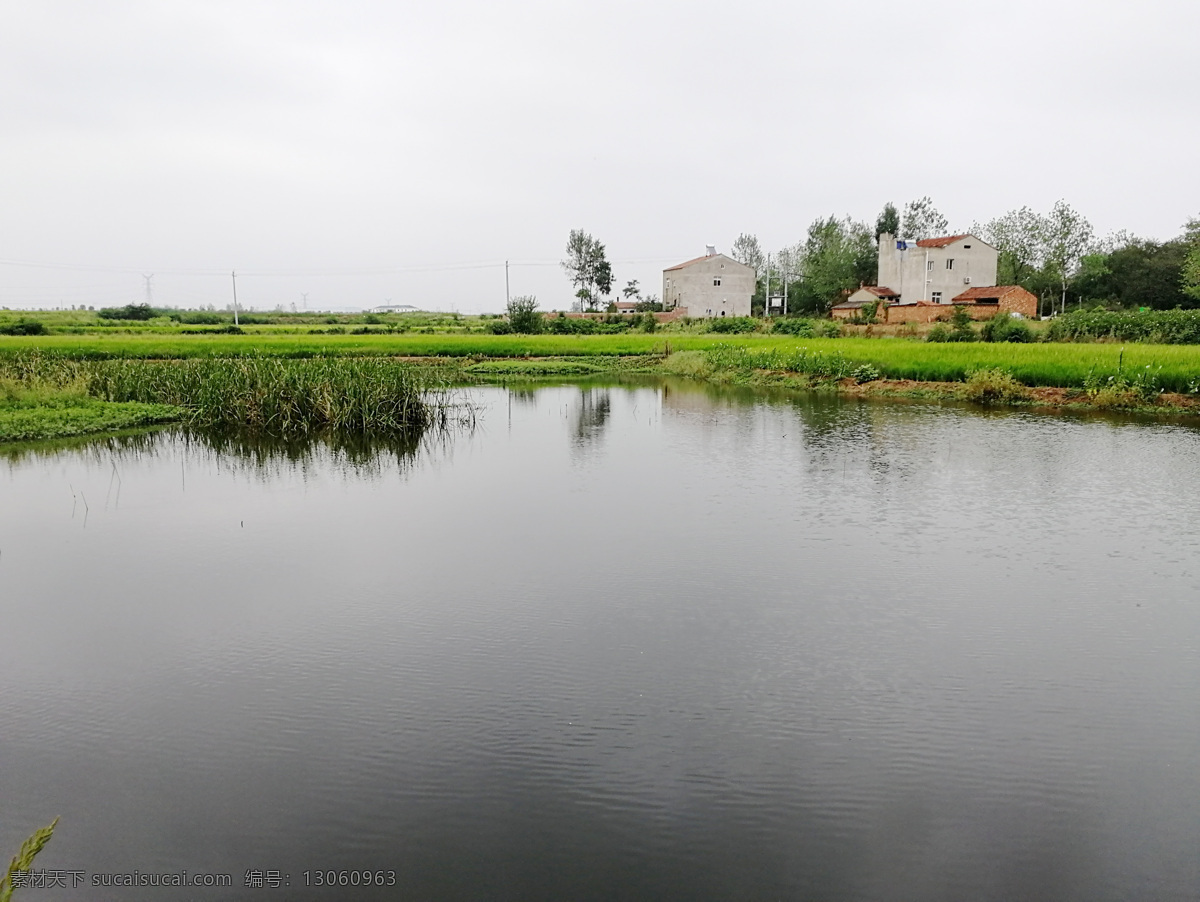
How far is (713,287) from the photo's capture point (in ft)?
213

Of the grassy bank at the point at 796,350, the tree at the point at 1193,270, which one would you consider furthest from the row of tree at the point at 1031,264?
the grassy bank at the point at 796,350

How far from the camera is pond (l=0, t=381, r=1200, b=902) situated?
11.3 feet

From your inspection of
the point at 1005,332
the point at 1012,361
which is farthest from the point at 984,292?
the point at 1012,361

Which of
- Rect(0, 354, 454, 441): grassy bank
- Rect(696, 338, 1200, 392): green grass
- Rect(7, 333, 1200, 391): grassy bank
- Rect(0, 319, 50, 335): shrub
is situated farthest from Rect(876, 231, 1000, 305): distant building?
Rect(0, 319, 50, 335): shrub

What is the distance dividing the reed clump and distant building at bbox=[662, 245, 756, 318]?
1926 inches

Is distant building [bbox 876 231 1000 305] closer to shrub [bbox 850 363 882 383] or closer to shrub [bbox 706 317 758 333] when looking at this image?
shrub [bbox 706 317 758 333]

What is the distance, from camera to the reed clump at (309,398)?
15578 millimetres

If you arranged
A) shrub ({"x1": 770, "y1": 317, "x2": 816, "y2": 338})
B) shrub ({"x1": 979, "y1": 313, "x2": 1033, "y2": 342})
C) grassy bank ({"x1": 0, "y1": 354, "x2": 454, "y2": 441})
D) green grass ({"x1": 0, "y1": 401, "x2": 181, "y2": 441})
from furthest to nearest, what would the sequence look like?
shrub ({"x1": 770, "y1": 317, "x2": 816, "y2": 338}), shrub ({"x1": 979, "y1": 313, "x2": 1033, "y2": 342}), grassy bank ({"x1": 0, "y1": 354, "x2": 454, "y2": 441}), green grass ({"x1": 0, "y1": 401, "x2": 181, "y2": 441})

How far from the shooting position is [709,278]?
64.6 m

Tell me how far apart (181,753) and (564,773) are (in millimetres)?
1975

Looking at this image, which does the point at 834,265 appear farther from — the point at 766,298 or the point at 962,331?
the point at 962,331

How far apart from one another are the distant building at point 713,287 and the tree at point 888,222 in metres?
16.4

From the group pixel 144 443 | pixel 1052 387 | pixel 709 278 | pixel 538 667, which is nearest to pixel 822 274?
pixel 709 278

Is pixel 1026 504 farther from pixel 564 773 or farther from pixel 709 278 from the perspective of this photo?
pixel 709 278
